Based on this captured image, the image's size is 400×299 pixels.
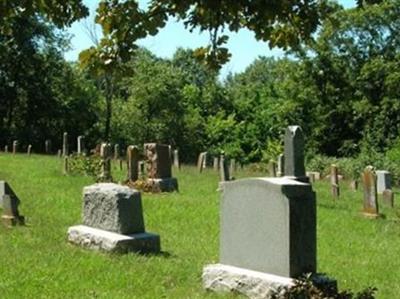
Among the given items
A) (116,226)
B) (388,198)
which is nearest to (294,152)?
(116,226)

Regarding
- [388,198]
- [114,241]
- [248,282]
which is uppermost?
[388,198]

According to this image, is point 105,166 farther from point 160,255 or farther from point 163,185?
point 160,255

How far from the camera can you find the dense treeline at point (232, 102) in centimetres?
4428

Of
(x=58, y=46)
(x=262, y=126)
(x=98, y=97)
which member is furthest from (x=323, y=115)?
(x=58, y=46)

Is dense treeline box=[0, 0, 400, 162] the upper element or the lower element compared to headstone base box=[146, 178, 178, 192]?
upper

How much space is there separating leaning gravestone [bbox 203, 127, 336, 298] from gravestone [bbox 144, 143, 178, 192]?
10856 millimetres

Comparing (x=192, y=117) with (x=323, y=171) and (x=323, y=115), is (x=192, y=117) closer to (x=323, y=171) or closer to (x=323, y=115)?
(x=323, y=115)

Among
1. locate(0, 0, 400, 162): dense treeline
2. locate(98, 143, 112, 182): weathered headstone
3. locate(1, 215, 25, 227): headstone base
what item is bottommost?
locate(1, 215, 25, 227): headstone base

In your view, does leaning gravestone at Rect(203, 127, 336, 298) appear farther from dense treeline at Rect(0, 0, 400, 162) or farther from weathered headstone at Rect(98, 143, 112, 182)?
dense treeline at Rect(0, 0, 400, 162)

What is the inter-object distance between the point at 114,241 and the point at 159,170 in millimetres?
9690

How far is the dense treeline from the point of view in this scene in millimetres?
44281

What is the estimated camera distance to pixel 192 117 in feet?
163

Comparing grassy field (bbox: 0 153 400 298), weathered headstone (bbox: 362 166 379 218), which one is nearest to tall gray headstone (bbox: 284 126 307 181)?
grassy field (bbox: 0 153 400 298)

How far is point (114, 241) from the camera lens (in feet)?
33.0
